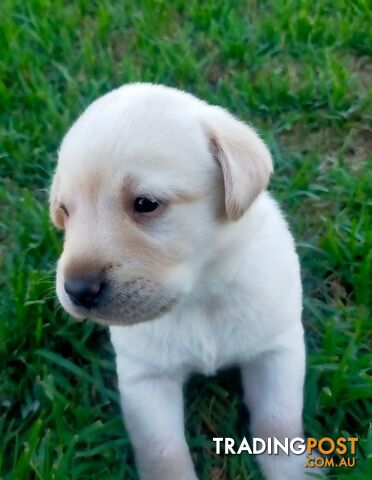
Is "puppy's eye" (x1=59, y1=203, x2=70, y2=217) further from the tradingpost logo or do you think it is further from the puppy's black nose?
the tradingpost logo

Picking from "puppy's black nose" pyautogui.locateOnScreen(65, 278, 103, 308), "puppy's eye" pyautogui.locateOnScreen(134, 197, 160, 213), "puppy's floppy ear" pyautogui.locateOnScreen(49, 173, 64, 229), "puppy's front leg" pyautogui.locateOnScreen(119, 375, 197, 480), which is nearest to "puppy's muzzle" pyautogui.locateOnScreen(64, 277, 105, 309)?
"puppy's black nose" pyautogui.locateOnScreen(65, 278, 103, 308)

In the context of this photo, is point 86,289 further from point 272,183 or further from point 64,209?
point 272,183

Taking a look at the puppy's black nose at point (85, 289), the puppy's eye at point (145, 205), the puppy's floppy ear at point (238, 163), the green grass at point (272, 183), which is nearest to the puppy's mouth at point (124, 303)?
the puppy's black nose at point (85, 289)

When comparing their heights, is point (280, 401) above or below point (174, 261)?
below

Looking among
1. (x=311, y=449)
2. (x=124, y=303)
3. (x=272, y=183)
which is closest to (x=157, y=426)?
(x=311, y=449)

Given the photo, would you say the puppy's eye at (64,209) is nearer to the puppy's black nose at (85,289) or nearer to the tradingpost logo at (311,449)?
the puppy's black nose at (85,289)

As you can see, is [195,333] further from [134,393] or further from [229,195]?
[229,195]

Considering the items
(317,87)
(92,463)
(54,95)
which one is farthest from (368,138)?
(92,463)
